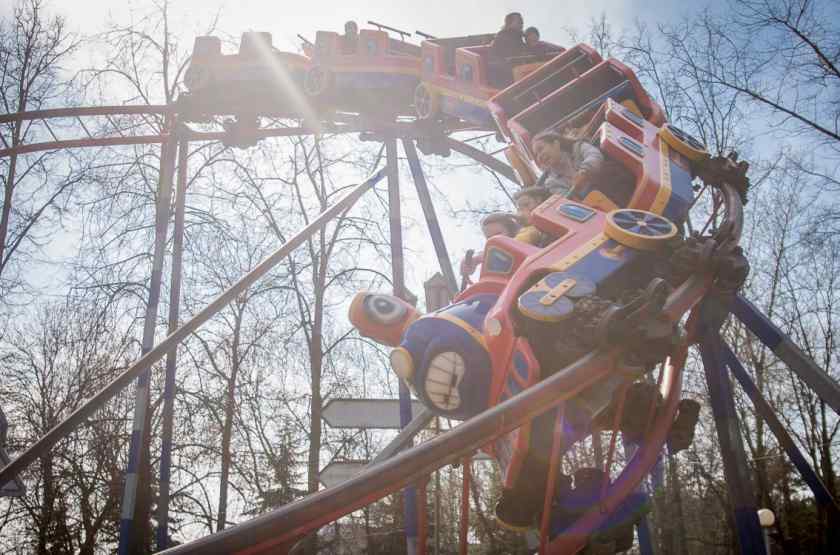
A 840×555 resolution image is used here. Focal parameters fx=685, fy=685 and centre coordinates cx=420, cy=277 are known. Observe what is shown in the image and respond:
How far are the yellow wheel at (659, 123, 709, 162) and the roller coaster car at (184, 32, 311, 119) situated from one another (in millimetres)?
3644

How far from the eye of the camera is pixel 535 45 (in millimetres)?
5547

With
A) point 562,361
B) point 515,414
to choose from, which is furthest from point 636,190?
point 515,414

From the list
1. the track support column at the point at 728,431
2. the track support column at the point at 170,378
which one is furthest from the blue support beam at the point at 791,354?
the track support column at the point at 170,378

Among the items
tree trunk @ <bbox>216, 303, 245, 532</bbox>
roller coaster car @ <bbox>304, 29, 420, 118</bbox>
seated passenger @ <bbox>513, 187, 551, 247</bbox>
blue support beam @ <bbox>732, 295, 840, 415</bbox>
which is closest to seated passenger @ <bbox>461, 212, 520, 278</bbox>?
seated passenger @ <bbox>513, 187, 551, 247</bbox>

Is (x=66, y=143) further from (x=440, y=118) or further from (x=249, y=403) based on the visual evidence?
(x=249, y=403)

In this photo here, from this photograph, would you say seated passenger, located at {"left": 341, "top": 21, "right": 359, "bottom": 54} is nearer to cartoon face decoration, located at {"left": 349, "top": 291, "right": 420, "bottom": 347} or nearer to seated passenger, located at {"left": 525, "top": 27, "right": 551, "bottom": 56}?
seated passenger, located at {"left": 525, "top": 27, "right": 551, "bottom": 56}

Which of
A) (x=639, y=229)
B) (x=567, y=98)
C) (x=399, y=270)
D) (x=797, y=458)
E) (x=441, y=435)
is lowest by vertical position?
(x=441, y=435)

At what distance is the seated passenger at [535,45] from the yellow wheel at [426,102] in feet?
2.75

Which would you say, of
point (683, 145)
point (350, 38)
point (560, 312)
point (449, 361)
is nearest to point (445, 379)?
point (449, 361)

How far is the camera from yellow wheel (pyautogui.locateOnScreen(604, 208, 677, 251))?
3.23 metres

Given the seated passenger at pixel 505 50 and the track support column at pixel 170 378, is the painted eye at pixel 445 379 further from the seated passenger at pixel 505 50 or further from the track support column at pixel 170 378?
the seated passenger at pixel 505 50

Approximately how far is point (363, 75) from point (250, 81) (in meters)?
1.22

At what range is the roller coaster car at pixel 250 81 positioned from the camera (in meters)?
6.52

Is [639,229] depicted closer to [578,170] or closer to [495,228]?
[578,170]
